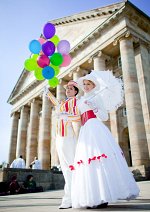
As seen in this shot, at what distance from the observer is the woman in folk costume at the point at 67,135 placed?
14.3 ft

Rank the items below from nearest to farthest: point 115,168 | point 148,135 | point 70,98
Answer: point 115,168 → point 70,98 → point 148,135

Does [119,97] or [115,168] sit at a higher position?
[119,97]

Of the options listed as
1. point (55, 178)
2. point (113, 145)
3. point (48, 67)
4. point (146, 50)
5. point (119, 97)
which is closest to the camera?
point (113, 145)

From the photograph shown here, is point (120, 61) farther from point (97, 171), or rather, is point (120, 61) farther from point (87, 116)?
point (97, 171)

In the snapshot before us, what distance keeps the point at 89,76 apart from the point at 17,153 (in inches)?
1212

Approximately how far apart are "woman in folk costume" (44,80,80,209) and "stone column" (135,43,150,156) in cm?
1552

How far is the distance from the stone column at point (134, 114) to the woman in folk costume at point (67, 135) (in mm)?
12911

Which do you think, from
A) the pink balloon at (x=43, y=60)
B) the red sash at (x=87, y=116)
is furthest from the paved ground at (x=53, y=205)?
the pink balloon at (x=43, y=60)

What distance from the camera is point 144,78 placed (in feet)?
65.6

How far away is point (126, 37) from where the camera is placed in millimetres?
20078

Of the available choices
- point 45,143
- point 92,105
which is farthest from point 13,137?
point 92,105

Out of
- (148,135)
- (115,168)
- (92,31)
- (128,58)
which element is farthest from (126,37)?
(115,168)

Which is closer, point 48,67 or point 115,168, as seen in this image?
point 115,168

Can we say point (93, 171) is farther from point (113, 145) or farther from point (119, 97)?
point (119, 97)
